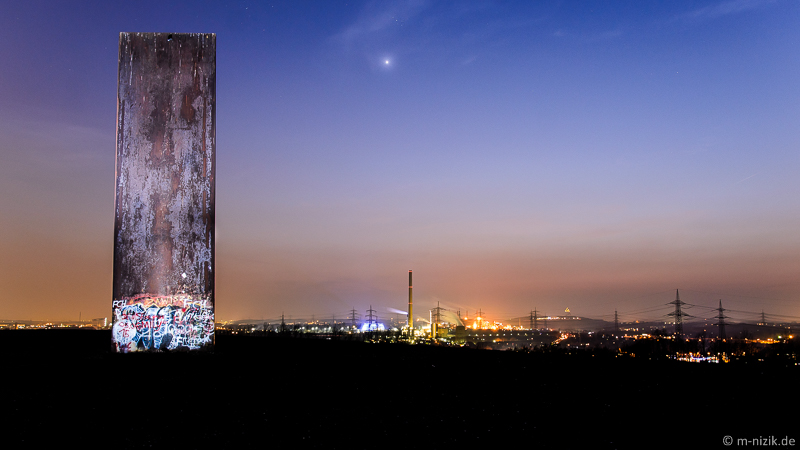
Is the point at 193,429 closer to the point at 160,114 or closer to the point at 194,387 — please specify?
the point at 194,387

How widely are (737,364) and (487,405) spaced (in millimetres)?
7238

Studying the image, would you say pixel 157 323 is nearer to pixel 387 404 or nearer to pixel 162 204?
pixel 162 204

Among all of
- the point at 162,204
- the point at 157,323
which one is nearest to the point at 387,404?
the point at 157,323

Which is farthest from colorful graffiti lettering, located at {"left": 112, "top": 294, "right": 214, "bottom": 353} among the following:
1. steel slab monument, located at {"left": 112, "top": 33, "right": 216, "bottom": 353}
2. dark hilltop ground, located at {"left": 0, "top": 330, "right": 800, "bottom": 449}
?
dark hilltop ground, located at {"left": 0, "top": 330, "right": 800, "bottom": 449}

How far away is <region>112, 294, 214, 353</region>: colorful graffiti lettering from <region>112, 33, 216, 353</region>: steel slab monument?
0.02 metres

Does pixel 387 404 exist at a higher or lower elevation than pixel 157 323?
lower

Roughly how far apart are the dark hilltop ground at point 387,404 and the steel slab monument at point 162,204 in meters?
1.99

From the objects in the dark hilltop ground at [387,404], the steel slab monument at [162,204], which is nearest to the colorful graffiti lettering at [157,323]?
the steel slab monument at [162,204]

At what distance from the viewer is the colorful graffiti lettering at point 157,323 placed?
43.7 feet

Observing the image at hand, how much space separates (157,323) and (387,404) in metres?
8.62

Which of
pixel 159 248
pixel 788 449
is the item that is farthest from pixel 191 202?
pixel 788 449

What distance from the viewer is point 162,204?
13.6m

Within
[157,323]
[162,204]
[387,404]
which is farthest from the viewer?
[162,204]

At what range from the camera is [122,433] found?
5383mm
